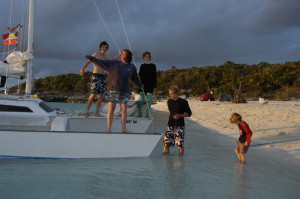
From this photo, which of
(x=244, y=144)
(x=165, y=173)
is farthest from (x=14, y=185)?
(x=244, y=144)

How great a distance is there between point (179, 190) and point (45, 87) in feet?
220

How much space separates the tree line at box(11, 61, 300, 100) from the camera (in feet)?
136

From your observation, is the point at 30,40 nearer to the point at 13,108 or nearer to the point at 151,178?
the point at 13,108

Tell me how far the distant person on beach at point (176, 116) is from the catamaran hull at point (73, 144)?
70 centimetres

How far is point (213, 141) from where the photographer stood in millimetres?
9688

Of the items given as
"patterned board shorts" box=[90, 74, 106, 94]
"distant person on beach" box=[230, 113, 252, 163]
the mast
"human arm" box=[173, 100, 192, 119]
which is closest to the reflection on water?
"distant person on beach" box=[230, 113, 252, 163]

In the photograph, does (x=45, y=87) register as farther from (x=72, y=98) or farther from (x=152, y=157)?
(x=152, y=157)

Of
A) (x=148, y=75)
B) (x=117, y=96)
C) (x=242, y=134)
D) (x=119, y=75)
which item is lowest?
(x=242, y=134)

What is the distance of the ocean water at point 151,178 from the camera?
15.0 feet

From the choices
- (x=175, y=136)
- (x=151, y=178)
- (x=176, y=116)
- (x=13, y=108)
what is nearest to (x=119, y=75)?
(x=176, y=116)

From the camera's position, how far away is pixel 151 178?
539cm

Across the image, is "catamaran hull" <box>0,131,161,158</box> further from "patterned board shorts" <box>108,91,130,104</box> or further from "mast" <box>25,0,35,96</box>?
"mast" <box>25,0,35,96</box>

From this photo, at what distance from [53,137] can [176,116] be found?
2.58m

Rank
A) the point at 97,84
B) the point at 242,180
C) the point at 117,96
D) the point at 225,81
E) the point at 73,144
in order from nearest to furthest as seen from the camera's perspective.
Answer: the point at 242,180 < the point at 73,144 < the point at 117,96 < the point at 97,84 < the point at 225,81
